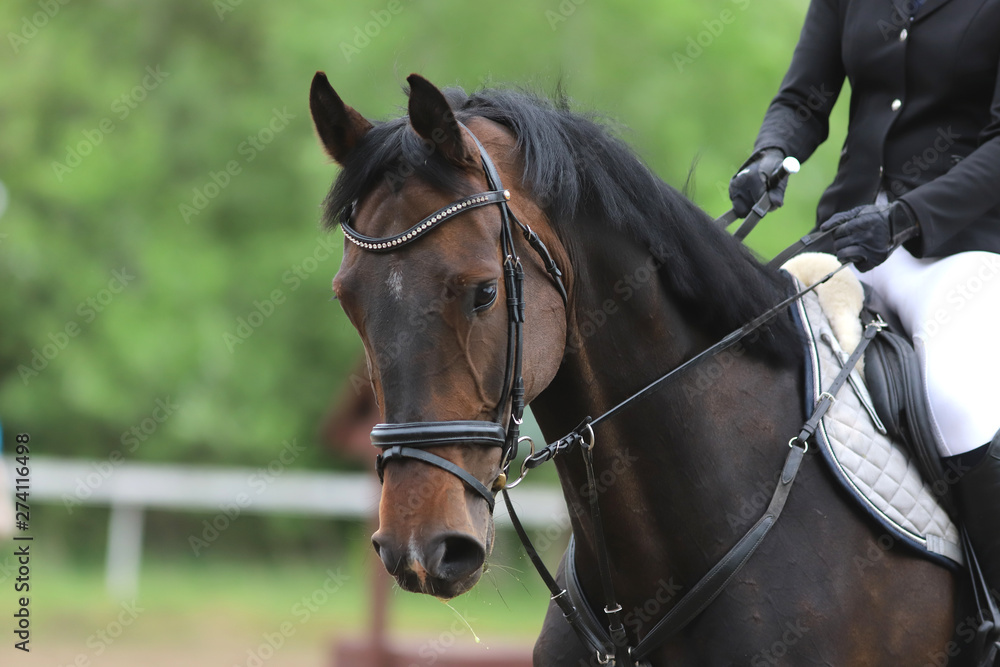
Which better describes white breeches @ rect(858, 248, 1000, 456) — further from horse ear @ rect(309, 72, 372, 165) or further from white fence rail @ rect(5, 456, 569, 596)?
white fence rail @ rect(5, 456, 569, 596)

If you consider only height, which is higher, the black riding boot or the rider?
the rider

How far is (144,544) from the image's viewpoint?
15.8m

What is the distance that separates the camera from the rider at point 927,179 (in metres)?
2.95

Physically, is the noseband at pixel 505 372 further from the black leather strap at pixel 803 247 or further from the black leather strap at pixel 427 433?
the black leather strap at pixel 803 247

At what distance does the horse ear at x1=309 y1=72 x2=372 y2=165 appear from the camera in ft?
8.77

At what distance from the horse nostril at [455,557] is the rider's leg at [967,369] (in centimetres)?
150

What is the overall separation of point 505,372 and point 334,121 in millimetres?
869

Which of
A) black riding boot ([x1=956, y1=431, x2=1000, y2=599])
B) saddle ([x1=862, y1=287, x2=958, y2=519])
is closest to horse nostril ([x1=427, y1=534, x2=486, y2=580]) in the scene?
saddle ([x1=862, y1=287, x2=958, y2=519])

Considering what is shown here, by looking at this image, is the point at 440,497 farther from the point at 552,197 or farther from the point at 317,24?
the point at 317,24

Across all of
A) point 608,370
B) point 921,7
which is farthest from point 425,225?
point 921,7

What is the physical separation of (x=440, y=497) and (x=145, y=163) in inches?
547

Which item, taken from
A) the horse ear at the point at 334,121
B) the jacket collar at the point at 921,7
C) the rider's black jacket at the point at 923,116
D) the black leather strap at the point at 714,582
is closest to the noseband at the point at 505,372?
the horse ear at the point at 334,121

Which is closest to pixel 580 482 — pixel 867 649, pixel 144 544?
pixel 867 649

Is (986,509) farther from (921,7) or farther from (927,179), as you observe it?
(921,7)
